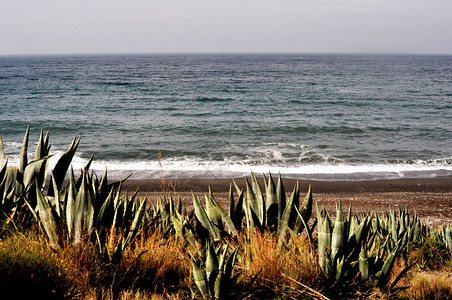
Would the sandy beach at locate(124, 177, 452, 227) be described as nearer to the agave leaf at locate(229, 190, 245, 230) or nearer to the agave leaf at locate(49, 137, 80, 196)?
the agave leaf at locate(229, 190, 245, 230)

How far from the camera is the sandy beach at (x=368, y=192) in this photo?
11188 mm

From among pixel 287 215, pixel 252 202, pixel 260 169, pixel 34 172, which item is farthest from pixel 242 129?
pixel 287 215

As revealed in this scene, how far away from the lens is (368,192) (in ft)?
42.4

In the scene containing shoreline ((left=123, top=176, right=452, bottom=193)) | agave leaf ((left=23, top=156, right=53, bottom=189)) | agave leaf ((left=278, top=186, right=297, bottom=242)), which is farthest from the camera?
shoreline ((left=123, top=176, right=452, bottom=193))

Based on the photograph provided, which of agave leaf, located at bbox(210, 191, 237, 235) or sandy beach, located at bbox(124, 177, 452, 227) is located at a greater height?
agave leaf, located at bbox(210, 191, 237, 235)

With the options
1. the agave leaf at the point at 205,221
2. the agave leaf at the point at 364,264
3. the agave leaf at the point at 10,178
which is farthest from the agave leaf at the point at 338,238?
the agave leaf at the point at 10,178

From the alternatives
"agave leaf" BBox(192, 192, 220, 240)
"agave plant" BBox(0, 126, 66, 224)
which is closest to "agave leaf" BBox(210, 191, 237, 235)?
"agave leaf" BBox(192, 192, 220, 240)

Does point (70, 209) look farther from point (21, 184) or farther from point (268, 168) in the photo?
point (268, 168)

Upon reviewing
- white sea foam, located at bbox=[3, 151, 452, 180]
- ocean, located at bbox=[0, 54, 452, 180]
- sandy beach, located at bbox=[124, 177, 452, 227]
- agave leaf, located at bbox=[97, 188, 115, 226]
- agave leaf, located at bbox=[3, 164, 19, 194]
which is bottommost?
sandy beach, located at bbox=[124, 177, 452, 227]

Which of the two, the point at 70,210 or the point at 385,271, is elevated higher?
the point at 70,210

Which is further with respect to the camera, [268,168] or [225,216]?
[268,168]

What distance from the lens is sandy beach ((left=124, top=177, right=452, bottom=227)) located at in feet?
36.7

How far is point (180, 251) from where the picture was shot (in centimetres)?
409

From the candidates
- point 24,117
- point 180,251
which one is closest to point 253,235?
point 180,251
